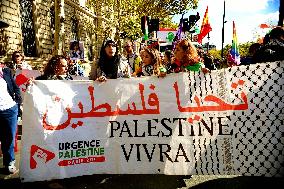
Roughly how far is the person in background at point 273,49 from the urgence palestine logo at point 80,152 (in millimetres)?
2358

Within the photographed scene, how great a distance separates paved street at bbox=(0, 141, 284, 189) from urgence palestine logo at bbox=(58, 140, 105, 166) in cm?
36

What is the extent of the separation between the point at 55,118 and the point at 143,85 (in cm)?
116

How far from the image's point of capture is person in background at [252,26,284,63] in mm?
4586

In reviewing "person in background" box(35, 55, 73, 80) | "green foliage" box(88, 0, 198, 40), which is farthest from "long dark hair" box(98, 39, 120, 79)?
"green foliage" box(88, 0, 198, 40)

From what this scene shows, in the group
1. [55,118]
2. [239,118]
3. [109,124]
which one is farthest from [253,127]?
[55,118]

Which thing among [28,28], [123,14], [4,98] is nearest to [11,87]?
[4,98]

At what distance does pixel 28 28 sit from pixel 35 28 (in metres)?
0.40

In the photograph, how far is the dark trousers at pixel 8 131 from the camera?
16.8 feet

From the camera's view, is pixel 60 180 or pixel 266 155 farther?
pixel 60 180

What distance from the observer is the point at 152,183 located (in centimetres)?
451

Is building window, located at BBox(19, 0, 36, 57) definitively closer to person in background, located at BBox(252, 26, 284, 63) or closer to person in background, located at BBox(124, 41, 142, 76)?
person in background, located at BBox(124, 41, 142, 76)

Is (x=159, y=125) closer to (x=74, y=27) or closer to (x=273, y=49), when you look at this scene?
(x=273, y=49)

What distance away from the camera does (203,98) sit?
169 inches

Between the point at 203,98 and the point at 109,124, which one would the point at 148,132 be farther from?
the point at 203,98
